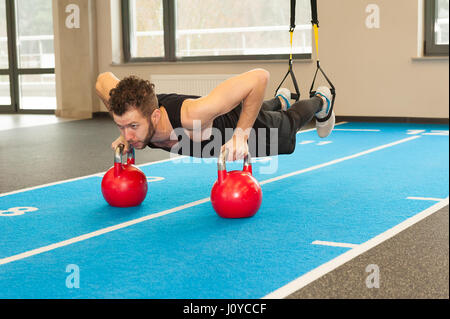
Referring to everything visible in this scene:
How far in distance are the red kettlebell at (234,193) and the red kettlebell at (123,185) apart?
461 millimetres

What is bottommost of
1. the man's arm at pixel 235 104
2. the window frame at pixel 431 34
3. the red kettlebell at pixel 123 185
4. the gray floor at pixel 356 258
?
the gray floor at pixel 356 258

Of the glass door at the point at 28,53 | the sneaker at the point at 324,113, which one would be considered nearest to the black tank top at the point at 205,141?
the sneaker at the point at 324,113

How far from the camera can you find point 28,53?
922 centimetres

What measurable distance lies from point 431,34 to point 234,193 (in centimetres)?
522

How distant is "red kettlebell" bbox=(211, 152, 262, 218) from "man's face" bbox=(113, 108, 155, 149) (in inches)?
13.8

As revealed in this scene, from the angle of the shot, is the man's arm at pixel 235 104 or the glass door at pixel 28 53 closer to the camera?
the man's arm at pixel 235 104

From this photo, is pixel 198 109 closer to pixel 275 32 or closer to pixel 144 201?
pixel 144 201

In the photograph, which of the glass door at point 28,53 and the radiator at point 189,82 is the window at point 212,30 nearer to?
the radiator at point 189,82

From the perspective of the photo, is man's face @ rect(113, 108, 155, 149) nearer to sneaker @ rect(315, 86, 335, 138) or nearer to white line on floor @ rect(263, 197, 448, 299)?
white line on floor @ rect(263, 197, 448, 299)

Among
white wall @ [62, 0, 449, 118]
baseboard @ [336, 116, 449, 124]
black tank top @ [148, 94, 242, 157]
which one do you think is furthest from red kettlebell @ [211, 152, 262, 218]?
baseboard @ [336, 116, 449, 124]

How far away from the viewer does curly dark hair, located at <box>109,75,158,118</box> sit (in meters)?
2.50

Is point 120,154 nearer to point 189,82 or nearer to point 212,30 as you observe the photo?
point 189,82

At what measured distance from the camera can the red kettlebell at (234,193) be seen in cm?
270

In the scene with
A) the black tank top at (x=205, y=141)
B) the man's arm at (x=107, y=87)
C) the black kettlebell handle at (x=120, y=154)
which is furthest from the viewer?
the man's arm at (x=107, y=87)
